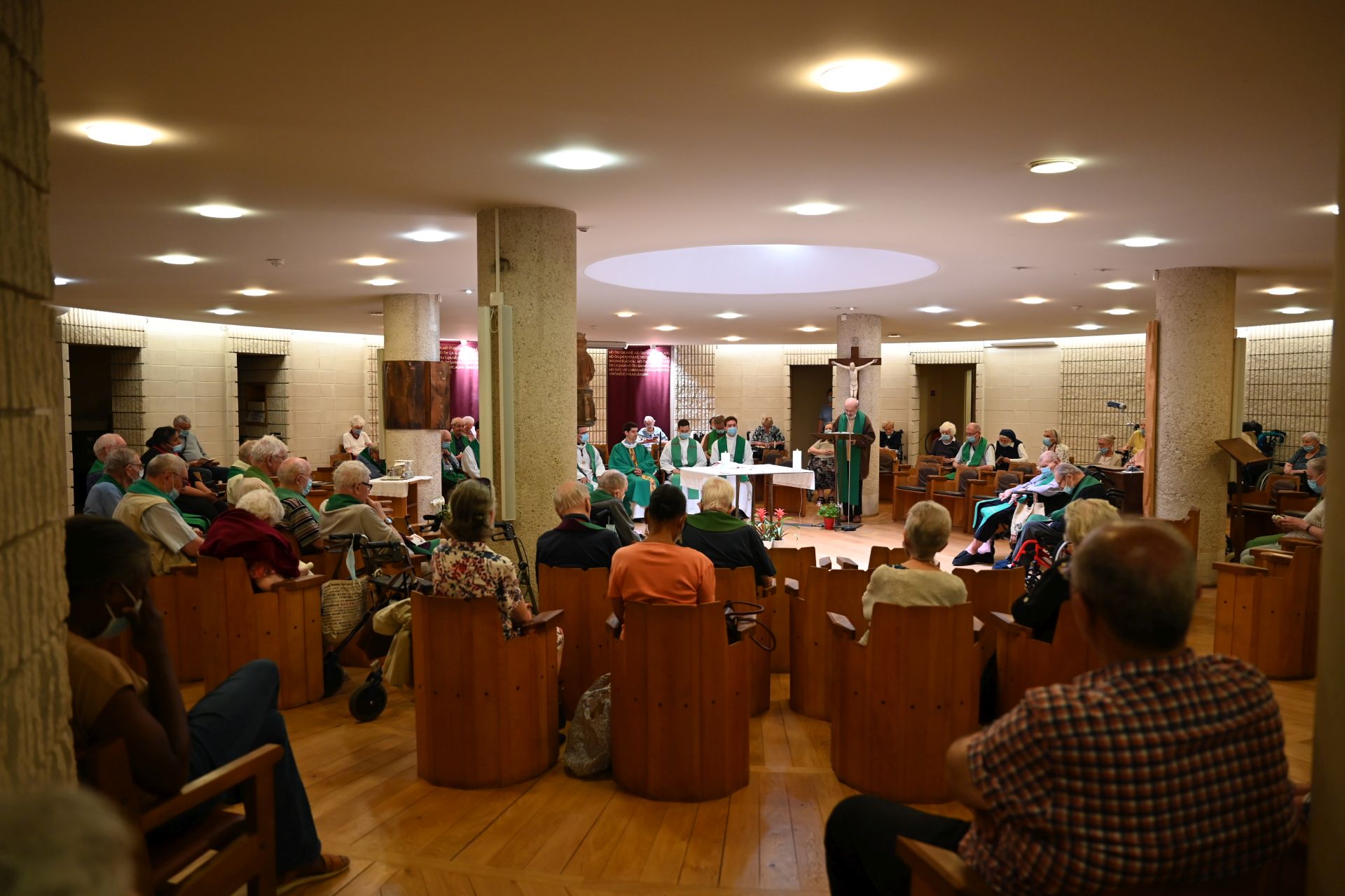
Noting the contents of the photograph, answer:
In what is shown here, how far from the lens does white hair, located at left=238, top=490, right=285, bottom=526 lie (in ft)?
15.4

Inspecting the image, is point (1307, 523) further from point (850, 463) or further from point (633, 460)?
point (633, 460)

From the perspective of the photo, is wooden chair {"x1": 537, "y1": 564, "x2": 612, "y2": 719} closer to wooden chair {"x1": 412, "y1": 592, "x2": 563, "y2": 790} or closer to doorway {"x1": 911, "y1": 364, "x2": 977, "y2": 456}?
wooden chair {"x1": 412, "y1": 592, "x2": 563, "y2": 790}

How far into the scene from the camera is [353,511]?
5.26 meters

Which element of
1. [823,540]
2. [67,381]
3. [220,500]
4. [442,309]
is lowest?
[823,540]

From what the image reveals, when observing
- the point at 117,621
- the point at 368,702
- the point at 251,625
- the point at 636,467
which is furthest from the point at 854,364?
the point at 117,621

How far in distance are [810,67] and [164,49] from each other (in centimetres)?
219

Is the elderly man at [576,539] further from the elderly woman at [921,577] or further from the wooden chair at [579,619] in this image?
the elderly woman at [921,577]

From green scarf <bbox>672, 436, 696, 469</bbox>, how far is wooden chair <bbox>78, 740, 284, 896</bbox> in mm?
10918

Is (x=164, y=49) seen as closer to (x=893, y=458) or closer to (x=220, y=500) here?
(x=220, y=500)

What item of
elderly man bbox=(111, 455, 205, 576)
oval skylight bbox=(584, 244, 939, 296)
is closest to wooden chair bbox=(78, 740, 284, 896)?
elderly man bbox=(111, 455, 205, 576)

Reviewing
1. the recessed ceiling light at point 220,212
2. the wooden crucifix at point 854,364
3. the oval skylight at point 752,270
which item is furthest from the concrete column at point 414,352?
the wooden crucifix at point 854,364

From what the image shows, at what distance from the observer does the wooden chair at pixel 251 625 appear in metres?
4.57

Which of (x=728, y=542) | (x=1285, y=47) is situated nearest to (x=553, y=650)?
(x=728, y=542)

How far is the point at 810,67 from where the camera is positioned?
10.8 feet
